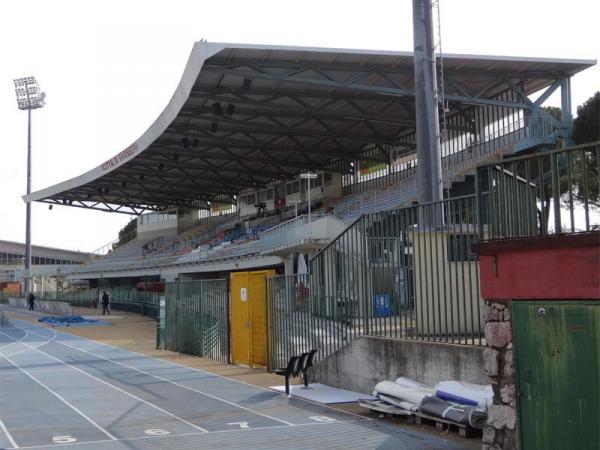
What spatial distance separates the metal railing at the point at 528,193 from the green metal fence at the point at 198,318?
42.8ft

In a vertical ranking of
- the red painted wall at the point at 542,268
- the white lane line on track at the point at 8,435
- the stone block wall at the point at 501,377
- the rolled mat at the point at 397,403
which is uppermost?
the red painted wall at the point at 542,268

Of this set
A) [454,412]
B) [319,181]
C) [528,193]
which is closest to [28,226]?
[319,181]

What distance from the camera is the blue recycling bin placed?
1318cm

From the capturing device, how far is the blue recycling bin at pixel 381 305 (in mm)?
13180

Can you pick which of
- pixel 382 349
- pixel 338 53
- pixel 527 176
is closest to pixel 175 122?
pixel 338 53

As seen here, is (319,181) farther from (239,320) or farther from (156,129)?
(239,320)

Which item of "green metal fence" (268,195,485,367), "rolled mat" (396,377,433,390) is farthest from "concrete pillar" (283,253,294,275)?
"rolled mat" (396,377,433,390)

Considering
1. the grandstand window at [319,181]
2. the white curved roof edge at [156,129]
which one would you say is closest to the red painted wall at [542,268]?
the white curved roof edge at [156,129]

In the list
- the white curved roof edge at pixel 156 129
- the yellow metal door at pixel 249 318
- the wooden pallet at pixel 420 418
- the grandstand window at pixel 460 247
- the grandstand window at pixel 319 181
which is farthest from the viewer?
the grandstand window at pixel 319 181

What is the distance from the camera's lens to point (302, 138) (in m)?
51.4

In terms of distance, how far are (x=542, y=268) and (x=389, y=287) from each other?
→ 6.28 m

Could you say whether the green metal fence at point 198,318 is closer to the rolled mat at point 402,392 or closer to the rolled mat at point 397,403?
the rolled mat at point 402,392

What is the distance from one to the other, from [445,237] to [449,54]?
22683 millimetres

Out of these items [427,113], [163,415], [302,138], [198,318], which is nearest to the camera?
[163,415]
